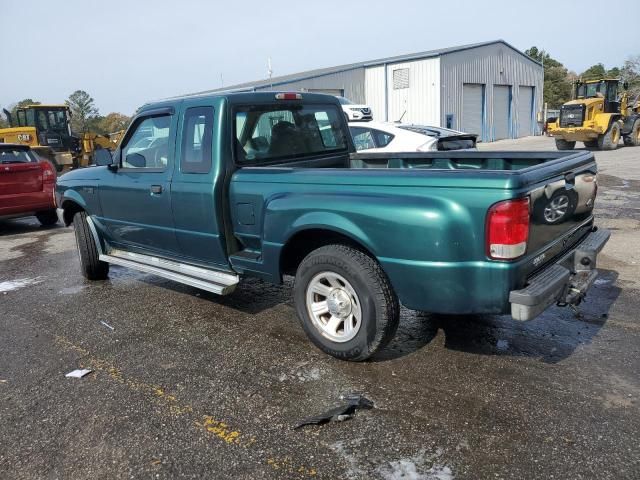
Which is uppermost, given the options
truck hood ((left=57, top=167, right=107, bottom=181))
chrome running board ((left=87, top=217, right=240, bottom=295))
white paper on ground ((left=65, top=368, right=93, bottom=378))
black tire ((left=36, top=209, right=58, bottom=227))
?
truck hood ((left=57, top=167, right=107, bottom=181))

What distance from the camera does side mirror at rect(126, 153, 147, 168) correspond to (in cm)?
511

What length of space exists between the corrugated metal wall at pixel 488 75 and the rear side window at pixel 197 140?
2522 centimetres

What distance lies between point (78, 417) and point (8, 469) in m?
0.51

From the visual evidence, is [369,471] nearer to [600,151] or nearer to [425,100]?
[600,151]

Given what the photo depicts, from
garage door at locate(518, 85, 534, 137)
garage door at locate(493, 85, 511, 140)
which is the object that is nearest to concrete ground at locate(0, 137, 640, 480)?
garage door at locate(493, 85, 511, 140)

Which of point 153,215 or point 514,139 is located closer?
point 153,215

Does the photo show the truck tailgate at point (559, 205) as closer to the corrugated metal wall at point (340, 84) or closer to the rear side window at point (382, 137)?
the rear side window at point (382, 137)

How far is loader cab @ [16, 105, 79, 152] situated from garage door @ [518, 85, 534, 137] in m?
25.8

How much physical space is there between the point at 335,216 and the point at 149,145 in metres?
2.40

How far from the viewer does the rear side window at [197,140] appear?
438 centimetres

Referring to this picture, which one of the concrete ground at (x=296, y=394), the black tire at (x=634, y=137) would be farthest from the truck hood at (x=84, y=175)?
the black tire at (x=634, y=137)

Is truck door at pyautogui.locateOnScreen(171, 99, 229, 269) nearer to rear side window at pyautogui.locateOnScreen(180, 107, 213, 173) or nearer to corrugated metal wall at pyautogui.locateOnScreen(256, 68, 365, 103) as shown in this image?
rear side window at pyautogui.locateOnScreen(180, 107, 213, 173)

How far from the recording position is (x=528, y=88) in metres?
34.8

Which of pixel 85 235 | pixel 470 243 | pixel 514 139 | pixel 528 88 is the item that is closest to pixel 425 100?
pixel 514 139
